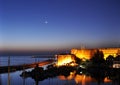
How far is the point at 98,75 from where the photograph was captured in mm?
20156

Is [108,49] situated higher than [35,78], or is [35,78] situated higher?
[108,49]

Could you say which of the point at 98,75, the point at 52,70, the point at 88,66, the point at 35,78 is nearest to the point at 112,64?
the point at 88,66

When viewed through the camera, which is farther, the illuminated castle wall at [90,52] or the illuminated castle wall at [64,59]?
the illuminated castle wall at [90,52]

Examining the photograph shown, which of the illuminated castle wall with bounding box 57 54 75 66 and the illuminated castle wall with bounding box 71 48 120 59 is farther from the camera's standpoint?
the illuminated castle wall with bounding box 71 48 120 59

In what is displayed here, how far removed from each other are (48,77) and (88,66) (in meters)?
4.44

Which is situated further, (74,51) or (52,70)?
(74,51)

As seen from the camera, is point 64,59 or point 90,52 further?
point 90,52

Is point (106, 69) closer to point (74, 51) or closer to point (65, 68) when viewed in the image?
point (65, 68)

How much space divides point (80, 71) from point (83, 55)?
6643 mm

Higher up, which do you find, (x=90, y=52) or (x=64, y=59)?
(x=90, y=52)

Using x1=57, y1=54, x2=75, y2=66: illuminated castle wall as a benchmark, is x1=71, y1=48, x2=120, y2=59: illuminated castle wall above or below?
above

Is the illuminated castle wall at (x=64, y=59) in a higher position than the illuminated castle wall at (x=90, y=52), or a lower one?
lower

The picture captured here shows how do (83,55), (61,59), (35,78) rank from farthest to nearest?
(83,55), (61,59), (35,78)

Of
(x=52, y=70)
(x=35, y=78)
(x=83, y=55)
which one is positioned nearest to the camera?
(x=35, y=78)
